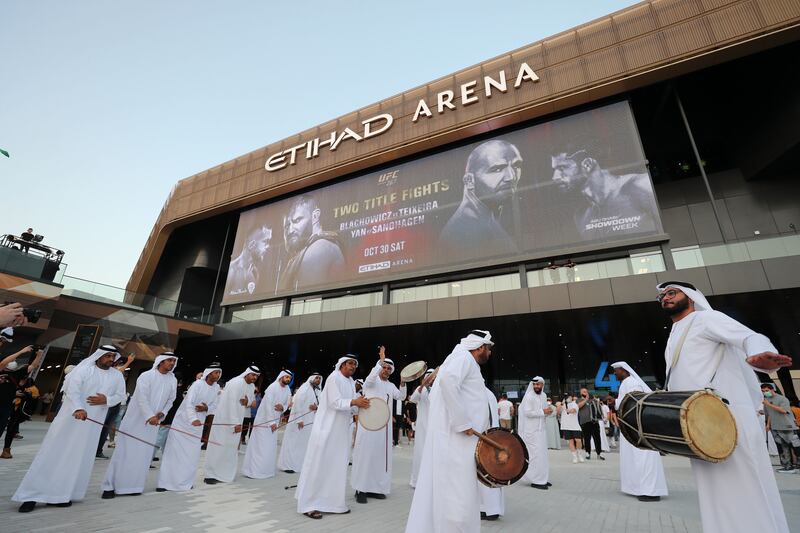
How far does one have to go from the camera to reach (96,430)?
5008 mm

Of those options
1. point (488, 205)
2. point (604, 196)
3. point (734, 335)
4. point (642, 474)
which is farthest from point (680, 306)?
point (488, 205)

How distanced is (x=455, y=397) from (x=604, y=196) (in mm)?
14059

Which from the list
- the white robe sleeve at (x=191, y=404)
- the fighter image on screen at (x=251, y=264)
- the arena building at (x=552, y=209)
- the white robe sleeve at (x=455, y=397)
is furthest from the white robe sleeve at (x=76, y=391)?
the fighter image on screen at (x=251, y=264)

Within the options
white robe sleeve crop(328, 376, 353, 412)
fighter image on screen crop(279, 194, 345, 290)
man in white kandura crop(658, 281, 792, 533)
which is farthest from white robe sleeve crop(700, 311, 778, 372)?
fighter image on screen crop(279, 194, 345, 290)

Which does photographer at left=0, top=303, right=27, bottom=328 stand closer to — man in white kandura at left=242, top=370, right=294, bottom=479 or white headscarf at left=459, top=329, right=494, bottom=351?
white headscarf at left=459, top=329, right=494, bottom=351

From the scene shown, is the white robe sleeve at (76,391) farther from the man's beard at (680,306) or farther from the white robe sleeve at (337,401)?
the man's beard at (680,306)

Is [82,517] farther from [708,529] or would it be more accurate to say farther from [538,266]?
[538,266]

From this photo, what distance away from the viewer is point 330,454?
503 centimetres

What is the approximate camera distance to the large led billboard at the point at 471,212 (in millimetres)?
14547

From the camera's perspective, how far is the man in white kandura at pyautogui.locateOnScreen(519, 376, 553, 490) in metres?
6.93

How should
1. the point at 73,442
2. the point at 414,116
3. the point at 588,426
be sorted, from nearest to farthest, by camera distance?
the point at 73,442 → the point at 588,426 → the point at 414,116

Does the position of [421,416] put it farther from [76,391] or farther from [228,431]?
[76,391]

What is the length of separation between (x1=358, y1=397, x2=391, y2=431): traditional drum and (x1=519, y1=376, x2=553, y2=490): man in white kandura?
10.8 feet

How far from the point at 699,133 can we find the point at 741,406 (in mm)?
22477
